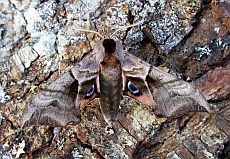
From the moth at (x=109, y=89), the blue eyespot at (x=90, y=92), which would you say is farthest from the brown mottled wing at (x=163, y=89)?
the blue eyespot at (x=90, y=92)

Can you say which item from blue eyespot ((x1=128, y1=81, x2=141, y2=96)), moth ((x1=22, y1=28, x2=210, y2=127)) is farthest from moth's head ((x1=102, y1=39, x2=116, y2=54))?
blue eyespot ((x1=128, y1=81, x2=141, y2=96))

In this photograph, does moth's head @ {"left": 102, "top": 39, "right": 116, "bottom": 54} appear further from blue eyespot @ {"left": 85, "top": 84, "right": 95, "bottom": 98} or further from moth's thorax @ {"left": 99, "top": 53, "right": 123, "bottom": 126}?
blue eyespot @ {"left": 85, "top": 84, "right": 95, "bottom": 98}

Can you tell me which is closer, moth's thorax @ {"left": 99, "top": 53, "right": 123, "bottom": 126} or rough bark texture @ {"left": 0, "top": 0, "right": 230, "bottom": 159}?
rough bark texture @ {"left": 0, "top": 0, "right": 230, "bottom": 159}

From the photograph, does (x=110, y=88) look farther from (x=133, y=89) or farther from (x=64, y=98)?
(x=64, y=98)

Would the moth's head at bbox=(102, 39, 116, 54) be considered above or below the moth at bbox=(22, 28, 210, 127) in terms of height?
above

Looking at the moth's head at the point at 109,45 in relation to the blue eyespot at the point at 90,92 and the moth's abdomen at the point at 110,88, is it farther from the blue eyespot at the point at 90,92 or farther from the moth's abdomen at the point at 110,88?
the blue eyespot at the point at 90,92

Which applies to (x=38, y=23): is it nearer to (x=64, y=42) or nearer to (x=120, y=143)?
(x=64, y=42)
